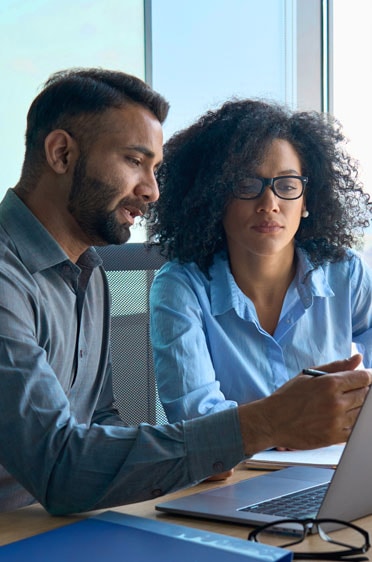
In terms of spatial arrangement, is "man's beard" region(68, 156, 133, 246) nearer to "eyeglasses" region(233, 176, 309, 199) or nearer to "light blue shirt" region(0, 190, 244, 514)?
"light blue shirt" region(0, 190, 244, 514)

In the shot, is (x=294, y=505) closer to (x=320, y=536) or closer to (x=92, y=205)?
(x=320, y=536)

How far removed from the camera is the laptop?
941mm

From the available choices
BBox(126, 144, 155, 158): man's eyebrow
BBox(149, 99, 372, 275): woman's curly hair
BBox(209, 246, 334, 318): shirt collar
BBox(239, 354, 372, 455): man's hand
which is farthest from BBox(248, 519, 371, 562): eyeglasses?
BBox(149, 99, 372, 275): woman's curly hair

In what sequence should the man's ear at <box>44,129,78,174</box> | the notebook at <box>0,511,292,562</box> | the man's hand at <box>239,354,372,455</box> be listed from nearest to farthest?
the notebook at <box>0,511,292,562</box> < the man's hand at <box>239,354,372,455</box> < the man's ear at <box>44,129,78,174</box>

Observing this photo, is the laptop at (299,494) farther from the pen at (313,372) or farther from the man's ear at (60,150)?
the man's ear at (60,150)

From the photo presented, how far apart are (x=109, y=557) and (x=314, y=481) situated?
0.45 meters

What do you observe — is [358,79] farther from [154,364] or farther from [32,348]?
[32,348]

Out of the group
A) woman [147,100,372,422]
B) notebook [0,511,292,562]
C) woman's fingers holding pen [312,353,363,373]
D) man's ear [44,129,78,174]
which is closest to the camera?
notebook [0,511,292,562]

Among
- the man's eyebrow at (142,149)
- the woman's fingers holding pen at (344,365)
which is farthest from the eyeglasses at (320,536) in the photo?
the man's eyebrow at (142,149)

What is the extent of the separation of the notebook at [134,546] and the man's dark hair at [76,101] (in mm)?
748

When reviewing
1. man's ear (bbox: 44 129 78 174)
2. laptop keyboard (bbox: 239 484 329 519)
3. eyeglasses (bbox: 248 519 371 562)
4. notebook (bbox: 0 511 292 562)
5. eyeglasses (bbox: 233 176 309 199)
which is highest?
man's ear (bbox: 44 129 78 174)

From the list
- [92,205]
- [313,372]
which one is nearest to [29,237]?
[92,205]

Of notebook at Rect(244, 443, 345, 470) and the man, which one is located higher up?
the man

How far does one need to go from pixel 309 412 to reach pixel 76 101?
0.74 meters
